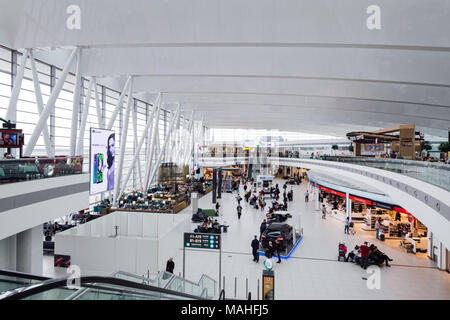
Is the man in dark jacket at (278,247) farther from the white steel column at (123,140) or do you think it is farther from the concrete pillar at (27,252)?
the white steel column at (123,140)

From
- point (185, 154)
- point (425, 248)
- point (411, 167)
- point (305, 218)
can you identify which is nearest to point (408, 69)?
point (411, 167)

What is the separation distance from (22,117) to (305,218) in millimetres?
18955

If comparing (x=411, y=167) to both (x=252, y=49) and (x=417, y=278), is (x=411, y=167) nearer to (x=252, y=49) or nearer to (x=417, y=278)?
(x=417, y=278)

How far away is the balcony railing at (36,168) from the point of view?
6762mm

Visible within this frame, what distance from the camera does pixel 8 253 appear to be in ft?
25.5

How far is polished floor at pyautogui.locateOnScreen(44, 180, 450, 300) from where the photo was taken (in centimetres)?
946

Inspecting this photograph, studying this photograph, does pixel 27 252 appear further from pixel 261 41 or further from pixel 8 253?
pixel 261 41

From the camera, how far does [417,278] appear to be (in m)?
11.0

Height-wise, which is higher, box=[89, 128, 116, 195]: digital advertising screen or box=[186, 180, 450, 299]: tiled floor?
box=[89, 128, 116, 195]: digital advertising screen

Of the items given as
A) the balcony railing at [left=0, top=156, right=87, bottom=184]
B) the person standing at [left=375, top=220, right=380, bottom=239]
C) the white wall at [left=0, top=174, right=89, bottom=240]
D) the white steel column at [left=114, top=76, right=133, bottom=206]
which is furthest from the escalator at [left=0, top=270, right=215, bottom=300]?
the person standing at [left=375, top=220, right=380, bottom=239]

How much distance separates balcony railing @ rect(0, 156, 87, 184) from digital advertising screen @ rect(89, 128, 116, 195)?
35.3 inches

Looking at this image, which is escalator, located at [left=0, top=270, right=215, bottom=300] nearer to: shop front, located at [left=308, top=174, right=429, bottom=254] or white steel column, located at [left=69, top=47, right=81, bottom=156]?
white steel column, located at [left=69, top=47, right=81, bottom=156]

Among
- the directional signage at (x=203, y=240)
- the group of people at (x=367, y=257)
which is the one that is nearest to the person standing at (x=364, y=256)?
the group of people at (x=367, y=257)

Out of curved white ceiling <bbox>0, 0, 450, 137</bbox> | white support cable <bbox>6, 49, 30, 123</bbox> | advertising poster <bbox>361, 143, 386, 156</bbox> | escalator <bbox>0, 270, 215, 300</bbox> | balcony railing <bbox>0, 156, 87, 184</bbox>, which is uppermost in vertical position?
curved white ceiling <bbox>0, 0, 450, 137</bbox>
